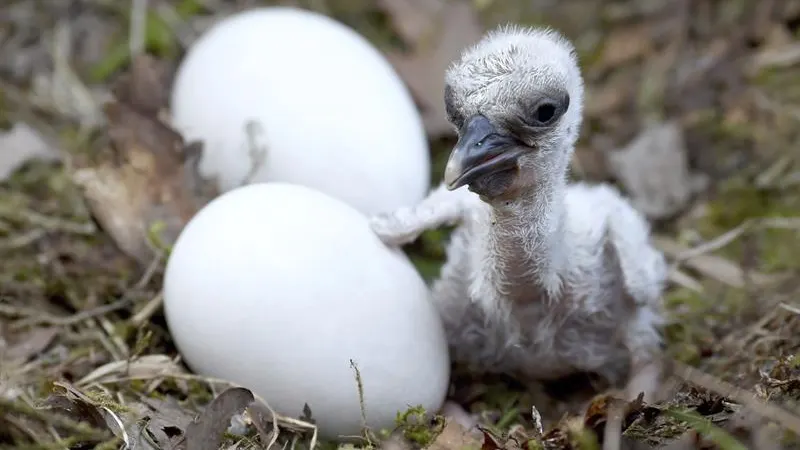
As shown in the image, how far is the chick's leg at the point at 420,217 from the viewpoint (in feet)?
7.14

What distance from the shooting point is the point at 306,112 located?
2.38 meters

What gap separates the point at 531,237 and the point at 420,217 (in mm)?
321

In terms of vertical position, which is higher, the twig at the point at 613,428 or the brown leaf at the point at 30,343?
the twig at the point at 613,428

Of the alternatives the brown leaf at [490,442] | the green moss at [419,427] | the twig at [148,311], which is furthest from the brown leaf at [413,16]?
the brown leaf at [490,442]

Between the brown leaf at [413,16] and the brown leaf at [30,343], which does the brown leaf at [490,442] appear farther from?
the brown leaf at [413,16]

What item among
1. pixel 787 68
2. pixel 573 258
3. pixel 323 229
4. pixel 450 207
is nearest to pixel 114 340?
pixel 323 229

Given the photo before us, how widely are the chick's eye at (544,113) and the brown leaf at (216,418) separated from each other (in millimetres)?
746

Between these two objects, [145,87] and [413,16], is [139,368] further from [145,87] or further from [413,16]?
[413,16]

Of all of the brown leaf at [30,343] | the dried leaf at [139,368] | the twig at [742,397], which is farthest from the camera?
the brown leaf at [30,343]

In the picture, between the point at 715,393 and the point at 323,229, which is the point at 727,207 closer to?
the point at 715,393

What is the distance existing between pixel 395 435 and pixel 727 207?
56.9 inches

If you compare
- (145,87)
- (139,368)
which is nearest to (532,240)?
(139,368)

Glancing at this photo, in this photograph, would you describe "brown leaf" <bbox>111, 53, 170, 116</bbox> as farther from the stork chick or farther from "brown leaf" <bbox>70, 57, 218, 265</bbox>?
the stork chick

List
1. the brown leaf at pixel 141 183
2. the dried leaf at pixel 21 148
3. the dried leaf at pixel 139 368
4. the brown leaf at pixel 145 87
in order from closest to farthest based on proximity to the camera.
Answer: the dried leaf at pixel 139 368
the brown leaf at pixel 141 183
the brown leaf at pixel 145 87
the dried leaf at pixel 21 148
